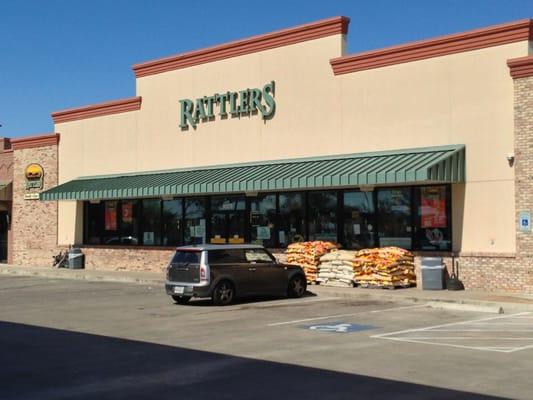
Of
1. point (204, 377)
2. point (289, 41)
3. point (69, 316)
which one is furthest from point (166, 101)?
point (204, 377)

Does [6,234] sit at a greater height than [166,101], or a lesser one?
lesser

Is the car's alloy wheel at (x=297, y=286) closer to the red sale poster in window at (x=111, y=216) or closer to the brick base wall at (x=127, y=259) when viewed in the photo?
the brick base wall at (x=127, y=259)

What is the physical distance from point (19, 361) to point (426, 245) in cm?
1440

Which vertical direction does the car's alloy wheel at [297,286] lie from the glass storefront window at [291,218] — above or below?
below

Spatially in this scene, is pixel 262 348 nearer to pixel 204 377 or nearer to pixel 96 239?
pixel 204 377

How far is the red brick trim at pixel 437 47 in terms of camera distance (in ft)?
66.4

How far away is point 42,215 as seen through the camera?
35.3 m

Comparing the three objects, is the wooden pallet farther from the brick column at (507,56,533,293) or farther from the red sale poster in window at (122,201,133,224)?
the red sale poster in window at (122,201,133,224)

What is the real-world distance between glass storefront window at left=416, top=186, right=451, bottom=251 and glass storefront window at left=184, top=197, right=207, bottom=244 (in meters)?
9.66

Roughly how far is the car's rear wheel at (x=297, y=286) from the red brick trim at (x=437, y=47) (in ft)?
24.6

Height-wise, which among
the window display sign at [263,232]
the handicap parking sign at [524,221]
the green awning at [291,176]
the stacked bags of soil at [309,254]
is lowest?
the stacked bags of soil at [309,254]

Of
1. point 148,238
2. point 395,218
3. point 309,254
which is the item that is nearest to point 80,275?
point 148,238

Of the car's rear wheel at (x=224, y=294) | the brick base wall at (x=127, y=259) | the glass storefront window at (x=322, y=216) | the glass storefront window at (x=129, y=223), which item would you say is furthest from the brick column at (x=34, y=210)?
the car's rear wheel at (x=224, y=294)

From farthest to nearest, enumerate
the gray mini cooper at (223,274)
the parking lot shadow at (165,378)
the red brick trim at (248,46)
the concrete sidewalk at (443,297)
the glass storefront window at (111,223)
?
the glass storefront window at (111,223) → the red brick trim at (248,46) → the gray mini cooper at (223,274) → the concrete sidewalk at (443,297) → the parking lot shadow at (165,378)
